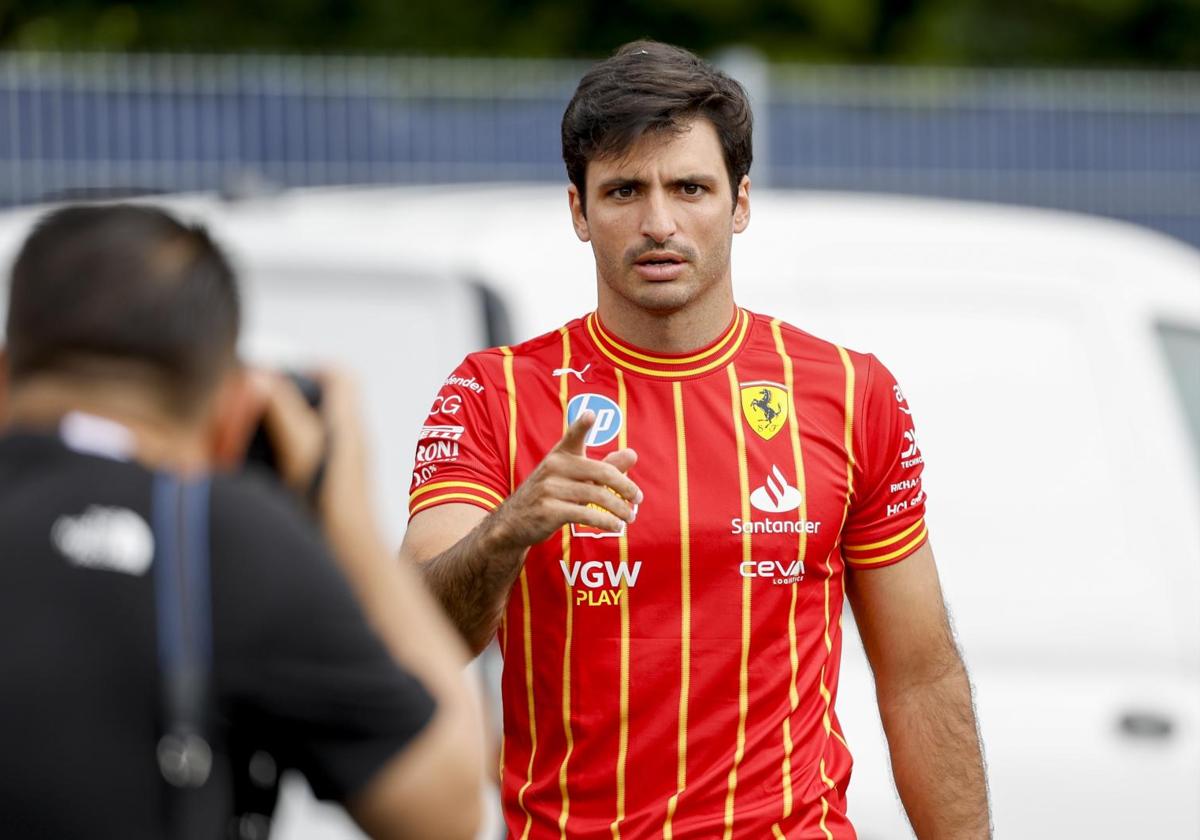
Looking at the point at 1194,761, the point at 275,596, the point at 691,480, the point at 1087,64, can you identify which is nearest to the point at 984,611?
the point at 1194,761

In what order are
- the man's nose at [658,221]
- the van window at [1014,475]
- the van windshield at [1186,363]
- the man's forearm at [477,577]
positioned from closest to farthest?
the man's forearm at [477,577] → the man's nose at [658,221] → the van window at [1014,475] → the van windshield at [1186,363]

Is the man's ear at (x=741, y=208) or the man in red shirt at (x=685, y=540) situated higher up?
the man's ear at (x=741, y=208)

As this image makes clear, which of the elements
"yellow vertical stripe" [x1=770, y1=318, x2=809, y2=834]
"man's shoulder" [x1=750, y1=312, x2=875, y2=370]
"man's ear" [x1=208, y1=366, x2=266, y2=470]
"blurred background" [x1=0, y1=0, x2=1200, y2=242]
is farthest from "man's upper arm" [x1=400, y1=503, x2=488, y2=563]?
"blurred background" [x1=0, y1=0, x2=1200, y2=242]

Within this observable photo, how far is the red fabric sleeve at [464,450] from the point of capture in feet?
12.0

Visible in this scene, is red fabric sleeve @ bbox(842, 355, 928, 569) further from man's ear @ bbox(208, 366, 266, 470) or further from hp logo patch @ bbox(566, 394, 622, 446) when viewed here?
man's ear @ bbox(208, 366, 266, 470)

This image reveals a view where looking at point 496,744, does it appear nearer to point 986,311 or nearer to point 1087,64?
point 986,311

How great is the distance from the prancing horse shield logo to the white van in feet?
3.37

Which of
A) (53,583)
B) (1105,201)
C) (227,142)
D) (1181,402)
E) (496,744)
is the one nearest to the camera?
(53,583)

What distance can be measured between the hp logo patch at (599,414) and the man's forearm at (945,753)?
0.69 metres

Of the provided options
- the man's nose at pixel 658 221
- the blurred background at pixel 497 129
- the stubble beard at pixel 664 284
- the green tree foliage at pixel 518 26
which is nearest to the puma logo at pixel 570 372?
the stubble beard at pixel 664 284

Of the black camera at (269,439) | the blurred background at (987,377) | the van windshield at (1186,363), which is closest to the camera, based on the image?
the black camera at (269,439)

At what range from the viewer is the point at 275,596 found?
7.51 ft

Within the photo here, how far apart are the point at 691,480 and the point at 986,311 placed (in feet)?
5.81

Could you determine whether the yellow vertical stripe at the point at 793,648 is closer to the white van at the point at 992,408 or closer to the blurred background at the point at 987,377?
the blurred background at the point at 987,377
